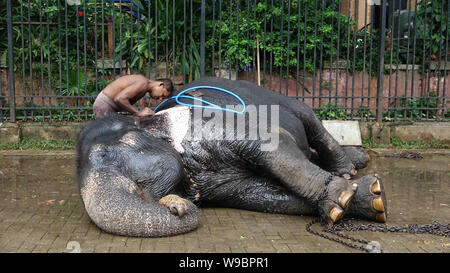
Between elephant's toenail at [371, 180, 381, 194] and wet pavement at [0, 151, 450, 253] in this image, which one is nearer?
wet pavement at [0, 151, 450, 253]

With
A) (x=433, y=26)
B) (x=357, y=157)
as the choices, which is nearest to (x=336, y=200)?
(x=357, y=157)

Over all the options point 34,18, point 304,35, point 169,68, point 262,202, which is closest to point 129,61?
point 169,68

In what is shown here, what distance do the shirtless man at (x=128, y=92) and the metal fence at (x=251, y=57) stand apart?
1.90 metres

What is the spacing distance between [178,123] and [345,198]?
1463 mm

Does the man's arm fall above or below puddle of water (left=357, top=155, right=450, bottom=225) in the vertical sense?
above

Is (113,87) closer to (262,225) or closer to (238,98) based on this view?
(238,98)

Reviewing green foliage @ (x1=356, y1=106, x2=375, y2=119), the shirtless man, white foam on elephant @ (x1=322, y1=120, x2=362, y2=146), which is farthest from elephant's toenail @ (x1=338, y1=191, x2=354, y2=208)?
green foliage @ (x1=356, y1=106, x2=375, y2=119)

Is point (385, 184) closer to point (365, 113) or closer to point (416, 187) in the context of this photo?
point (416, 187)

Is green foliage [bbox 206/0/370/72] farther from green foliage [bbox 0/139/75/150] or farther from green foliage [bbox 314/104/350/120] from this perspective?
green foliage [bbox 0/139/75/150]

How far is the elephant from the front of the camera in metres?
3.28

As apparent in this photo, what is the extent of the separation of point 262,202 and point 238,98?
0.99 meters

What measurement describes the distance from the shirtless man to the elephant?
71.2 inches

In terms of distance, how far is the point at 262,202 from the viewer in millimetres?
4312

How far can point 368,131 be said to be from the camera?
345 inches
